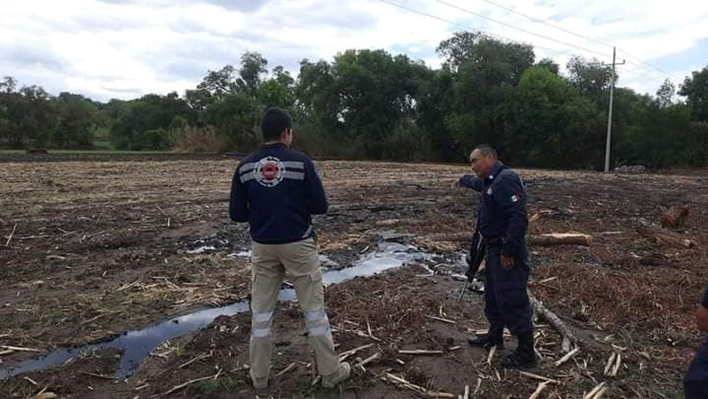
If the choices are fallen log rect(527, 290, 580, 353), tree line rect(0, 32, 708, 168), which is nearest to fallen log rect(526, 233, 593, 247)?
fallen log rect(527, 290, 580, 353)

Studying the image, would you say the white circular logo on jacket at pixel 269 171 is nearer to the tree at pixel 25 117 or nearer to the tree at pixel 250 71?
the tree at pixel 25 117

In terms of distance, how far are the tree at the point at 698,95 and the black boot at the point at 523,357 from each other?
139ft

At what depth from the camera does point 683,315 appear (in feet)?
18.8

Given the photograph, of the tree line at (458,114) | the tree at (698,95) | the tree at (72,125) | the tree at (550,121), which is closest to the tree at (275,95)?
the tree line at (458,114)

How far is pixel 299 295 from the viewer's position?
396 cm

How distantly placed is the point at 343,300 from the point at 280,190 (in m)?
2.60

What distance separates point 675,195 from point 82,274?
57.5 ft

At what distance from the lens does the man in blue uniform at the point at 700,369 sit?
2.66 meters

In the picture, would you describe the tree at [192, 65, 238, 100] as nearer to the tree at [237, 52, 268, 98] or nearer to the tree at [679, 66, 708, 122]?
the tree at [237, 52, 268, 98]

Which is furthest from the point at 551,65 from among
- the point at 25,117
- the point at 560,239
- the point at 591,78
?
the point at 25,117

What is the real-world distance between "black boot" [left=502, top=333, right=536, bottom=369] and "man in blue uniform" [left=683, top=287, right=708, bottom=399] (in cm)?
165

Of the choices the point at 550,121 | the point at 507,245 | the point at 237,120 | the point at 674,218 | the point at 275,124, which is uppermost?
the point at 237,120

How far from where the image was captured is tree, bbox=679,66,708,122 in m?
38.8

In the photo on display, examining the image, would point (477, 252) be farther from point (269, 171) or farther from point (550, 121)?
point (550, 121)
